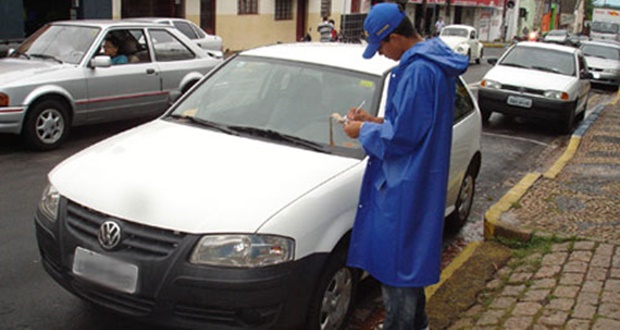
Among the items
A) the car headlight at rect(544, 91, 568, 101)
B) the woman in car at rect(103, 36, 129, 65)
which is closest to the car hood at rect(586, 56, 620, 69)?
the car headlight at rect(544, 91, 568, 101)

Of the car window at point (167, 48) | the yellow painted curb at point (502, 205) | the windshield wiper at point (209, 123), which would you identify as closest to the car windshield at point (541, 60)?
the yellow painted curb at point (502, 205)

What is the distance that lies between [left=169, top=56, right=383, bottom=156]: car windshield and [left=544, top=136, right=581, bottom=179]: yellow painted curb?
394cm

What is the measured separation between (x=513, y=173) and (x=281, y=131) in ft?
18.2

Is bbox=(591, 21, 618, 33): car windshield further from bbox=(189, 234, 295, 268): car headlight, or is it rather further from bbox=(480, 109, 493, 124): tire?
bbox=(189, 234, 295, 268): car headlight

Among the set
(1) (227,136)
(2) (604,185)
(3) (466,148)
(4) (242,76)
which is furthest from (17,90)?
(2) (604,185)

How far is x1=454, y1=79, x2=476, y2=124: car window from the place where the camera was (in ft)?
18.1

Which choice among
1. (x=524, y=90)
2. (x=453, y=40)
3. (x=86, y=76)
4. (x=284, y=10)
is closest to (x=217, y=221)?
(x=86, y=76)

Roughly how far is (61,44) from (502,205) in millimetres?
6076

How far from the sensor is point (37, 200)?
6293 millimetres

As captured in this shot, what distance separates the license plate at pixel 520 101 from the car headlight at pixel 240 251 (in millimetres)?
9988

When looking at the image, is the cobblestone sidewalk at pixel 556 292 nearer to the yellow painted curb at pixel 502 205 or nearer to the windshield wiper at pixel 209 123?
the yellow painted curb at pixel 502 205

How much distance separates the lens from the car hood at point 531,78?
488 inches

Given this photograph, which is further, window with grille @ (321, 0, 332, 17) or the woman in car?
window with grille @ (321, 0, 332, 17)

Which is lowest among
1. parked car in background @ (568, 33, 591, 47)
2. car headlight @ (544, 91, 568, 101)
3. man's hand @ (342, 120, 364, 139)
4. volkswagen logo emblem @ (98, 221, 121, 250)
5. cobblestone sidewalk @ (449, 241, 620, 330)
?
cobblestone sidewalk @ (449, 241, 620, 330)
